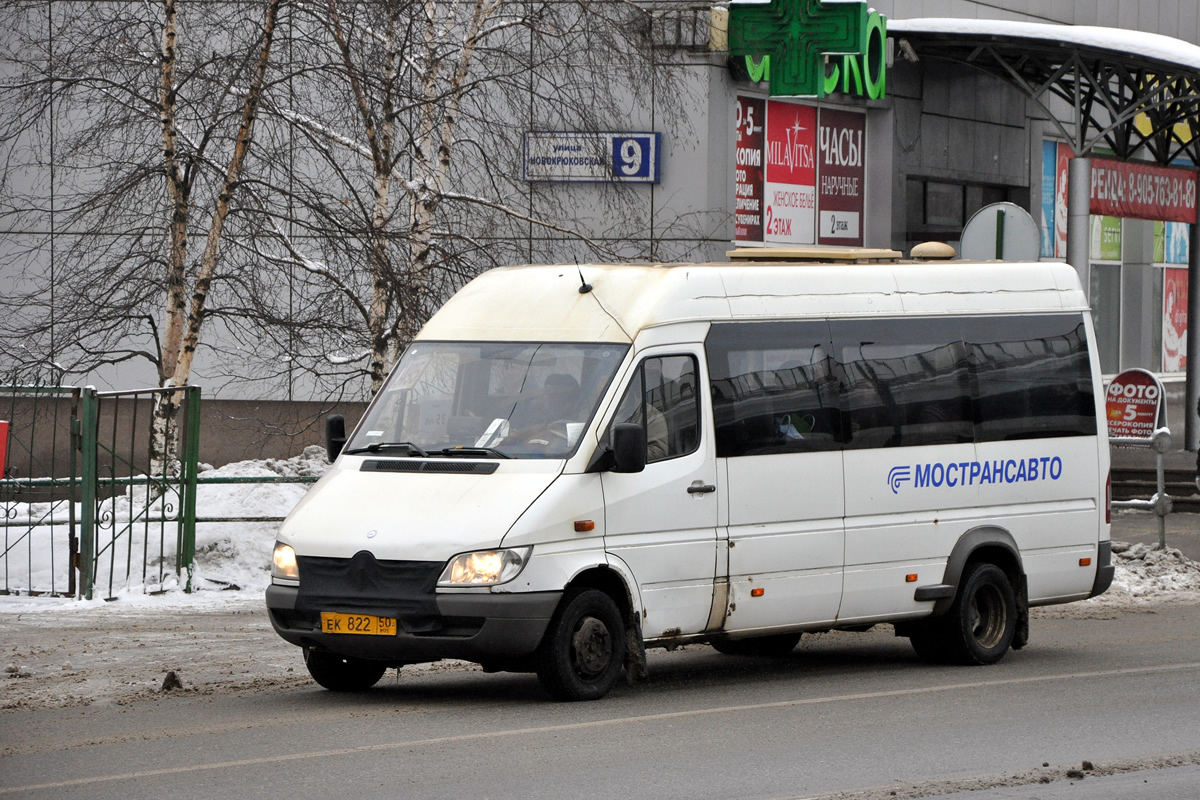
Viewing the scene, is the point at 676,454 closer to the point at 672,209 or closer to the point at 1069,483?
the point at 1069,483

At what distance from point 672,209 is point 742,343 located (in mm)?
14679

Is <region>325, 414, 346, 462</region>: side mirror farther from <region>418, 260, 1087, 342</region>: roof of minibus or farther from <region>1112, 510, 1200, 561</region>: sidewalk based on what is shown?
<region>1112, 510, 1200, 561</region>: sidewalk

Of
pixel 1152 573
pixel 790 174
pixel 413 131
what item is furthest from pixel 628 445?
pixel 790 174

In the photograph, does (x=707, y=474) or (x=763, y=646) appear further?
(x=763, y=646)

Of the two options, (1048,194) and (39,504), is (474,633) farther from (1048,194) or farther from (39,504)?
(1048,194)

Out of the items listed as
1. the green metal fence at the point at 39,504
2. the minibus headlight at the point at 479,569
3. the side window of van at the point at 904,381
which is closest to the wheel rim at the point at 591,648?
the minibus headlight at the point at 479,569

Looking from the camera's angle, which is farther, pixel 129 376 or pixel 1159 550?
pixel 129 376

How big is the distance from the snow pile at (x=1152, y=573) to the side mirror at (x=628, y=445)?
7.98m

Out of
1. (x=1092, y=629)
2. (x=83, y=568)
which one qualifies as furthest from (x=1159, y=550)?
(x=83, y=568)

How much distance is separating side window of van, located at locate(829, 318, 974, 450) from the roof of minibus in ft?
0.42

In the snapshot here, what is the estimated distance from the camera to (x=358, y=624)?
906 cm

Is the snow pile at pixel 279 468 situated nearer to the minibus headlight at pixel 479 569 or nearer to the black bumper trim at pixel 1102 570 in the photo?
the black bumper trim at pixel 1102 570

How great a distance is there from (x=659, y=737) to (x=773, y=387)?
2762 millimetres

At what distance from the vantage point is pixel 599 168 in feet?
63.0
